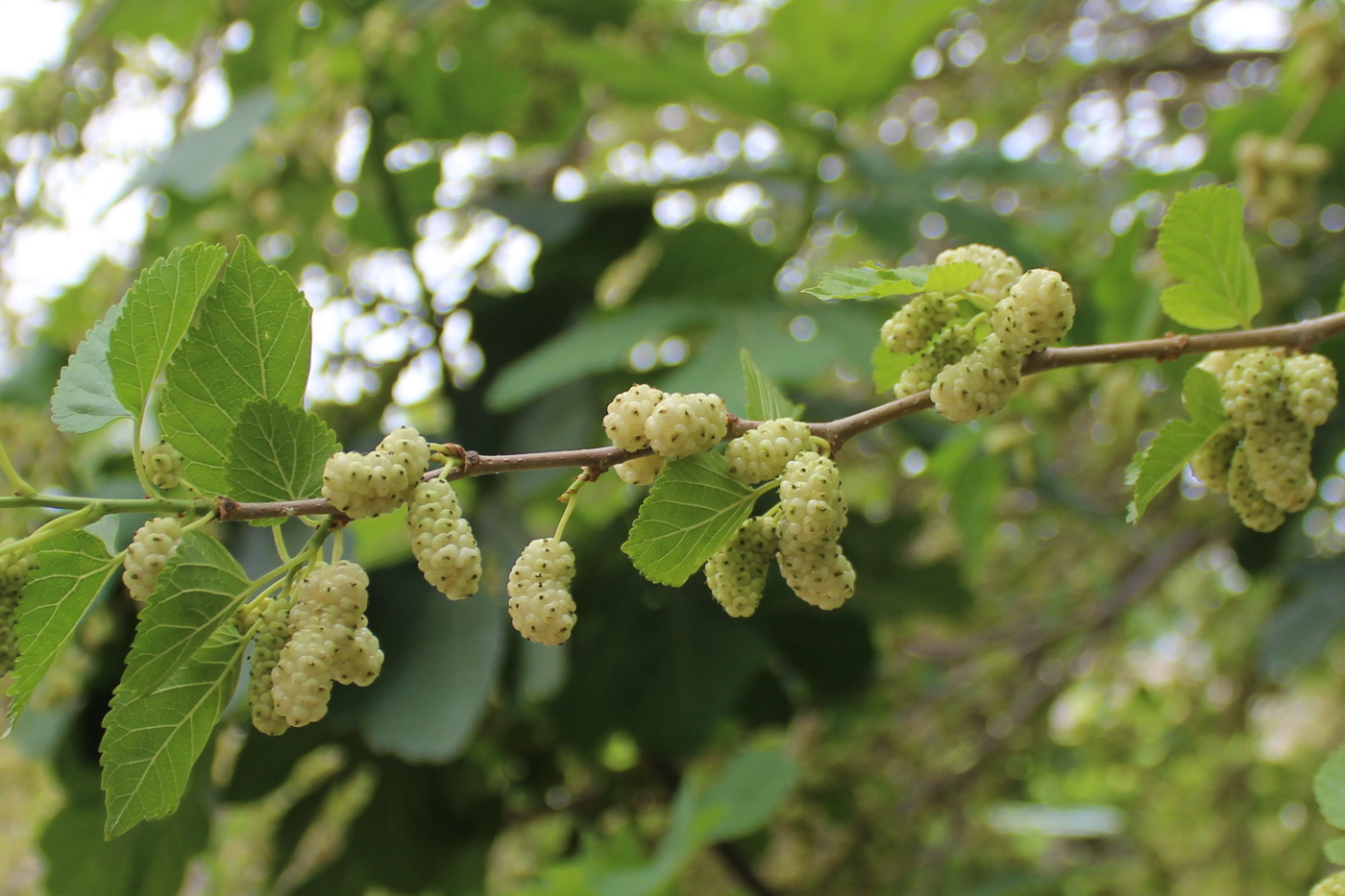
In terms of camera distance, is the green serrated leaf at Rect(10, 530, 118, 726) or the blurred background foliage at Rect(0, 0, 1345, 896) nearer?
the green serrated leaf at Rect(10, 530, 118, 726)

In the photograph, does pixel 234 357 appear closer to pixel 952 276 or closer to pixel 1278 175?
pixel 952 276

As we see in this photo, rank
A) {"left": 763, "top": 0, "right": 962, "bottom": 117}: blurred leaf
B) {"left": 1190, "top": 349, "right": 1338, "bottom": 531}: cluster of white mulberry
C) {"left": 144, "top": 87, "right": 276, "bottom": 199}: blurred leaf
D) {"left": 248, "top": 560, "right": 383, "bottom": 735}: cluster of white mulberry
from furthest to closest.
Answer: {"left": 763, "top": 0, "right": 962, "bottom": 117}: blurred leaf, {"left": 144, "top": 87, "right": 276, "bottom": 199}: blurred leaf, {"left": 1190, "top": 349, "right": 1338, "bottom": 531}: cluster of white mulberry, {"left": 248, "top": 560, "right": 383, "bottom": 735}: cluster of white mulberry

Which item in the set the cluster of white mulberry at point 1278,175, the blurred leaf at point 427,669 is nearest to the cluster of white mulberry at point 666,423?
the blurred leaf at point 427,669

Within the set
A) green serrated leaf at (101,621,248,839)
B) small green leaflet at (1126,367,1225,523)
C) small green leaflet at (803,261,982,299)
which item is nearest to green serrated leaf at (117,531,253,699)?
green serrated leaf at (101,621,248,839)

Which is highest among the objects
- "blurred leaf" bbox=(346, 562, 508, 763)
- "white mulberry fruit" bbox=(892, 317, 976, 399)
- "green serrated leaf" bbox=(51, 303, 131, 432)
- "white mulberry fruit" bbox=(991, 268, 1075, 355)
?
"green serrated leaf" bbox=(51, 303, 131, 432)

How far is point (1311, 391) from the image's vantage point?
677 mm

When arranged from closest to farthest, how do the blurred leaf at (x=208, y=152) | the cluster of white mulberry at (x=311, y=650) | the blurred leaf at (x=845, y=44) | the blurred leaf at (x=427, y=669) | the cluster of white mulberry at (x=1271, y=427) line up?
1. the cluster of white mulberry at (x=311, y=650)
2. the cluster of white mulberry at (x=1271, y=427)
3. the blurred leaf at (x=427, y=669)
4. the blurred leaf at (x=208, y=152)
5. the blurred leaf at (x=845, y=44)

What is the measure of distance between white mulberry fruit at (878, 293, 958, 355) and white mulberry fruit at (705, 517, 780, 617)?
0.46 ft

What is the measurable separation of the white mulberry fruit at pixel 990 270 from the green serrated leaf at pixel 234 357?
1.32ft

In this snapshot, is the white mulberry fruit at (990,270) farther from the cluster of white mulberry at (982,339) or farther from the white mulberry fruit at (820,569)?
the white mulberry fruit at (820,569)

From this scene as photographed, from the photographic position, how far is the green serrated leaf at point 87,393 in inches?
26.3

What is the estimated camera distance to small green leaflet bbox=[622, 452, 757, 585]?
2.03ft

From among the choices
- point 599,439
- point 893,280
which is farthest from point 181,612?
point 599,439

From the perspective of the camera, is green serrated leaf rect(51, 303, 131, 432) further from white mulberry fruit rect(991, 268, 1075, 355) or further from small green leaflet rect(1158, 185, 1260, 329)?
small green leaflet rect(1158, 185, 1260, 329)
